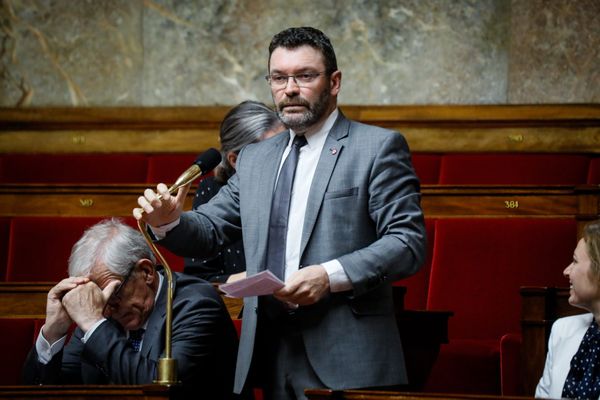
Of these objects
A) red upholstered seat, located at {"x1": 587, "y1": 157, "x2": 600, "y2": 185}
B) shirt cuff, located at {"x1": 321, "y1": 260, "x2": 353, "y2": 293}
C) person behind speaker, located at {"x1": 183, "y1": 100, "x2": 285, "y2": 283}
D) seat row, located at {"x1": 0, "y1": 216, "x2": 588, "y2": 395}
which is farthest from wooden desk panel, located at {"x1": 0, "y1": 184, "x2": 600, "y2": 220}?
shirt cuff, located at {"x1": 321, "y1": 260, "x2": 353, "y2": 293}

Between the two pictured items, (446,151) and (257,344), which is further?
(446,151)

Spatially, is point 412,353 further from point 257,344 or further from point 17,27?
point 17,27

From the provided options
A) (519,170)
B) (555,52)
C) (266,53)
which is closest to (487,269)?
(519,170)

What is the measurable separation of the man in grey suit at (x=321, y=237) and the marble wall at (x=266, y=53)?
1.43m

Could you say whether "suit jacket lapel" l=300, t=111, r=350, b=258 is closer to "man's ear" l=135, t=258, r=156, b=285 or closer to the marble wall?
"man's ear" l=135, t=258, r=156, b=285

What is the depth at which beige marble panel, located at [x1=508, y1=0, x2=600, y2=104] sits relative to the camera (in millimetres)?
2559

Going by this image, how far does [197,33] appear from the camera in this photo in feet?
8.84

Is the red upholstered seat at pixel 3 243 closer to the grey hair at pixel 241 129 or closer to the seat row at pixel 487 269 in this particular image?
the grey hair at pixel 241 129

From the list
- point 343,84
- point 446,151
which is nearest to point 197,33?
point 343,84

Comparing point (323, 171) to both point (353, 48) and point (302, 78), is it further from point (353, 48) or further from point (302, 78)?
point (353, 48)

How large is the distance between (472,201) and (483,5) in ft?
2.71

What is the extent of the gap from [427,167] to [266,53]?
1.73 ft

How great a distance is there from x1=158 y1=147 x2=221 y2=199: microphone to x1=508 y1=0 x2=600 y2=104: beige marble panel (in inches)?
60.9

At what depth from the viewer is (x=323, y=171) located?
118cm
